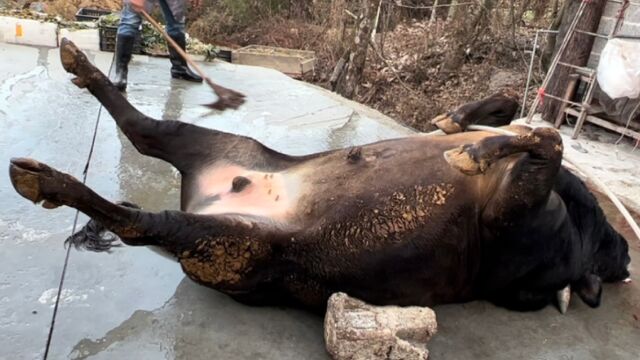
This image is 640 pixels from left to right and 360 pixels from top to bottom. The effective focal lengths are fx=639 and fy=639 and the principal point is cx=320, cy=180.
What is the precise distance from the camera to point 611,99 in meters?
5.69

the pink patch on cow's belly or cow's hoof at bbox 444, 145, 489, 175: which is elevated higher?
cow's hoof at bbox 444, 145, 489, 175

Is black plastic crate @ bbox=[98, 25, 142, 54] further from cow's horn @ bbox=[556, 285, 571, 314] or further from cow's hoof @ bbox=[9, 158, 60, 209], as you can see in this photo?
cow's horn @ bbox=[556, 285, 571, 314]

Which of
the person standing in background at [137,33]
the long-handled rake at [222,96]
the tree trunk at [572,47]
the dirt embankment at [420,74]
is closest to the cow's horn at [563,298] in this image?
the long-handled rake at [222,96]

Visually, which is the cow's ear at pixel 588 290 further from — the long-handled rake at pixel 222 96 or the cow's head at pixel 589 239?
the long-handled rake at pixel 222 96

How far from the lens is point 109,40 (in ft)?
19.8

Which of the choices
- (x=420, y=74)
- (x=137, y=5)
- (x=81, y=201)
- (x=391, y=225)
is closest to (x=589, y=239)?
(x=391, y=225)

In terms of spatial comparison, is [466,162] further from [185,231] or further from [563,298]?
[185,231]

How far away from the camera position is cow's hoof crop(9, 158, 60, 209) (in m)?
1.89

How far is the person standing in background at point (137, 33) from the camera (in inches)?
189

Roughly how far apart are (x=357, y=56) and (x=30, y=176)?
6.77 meters

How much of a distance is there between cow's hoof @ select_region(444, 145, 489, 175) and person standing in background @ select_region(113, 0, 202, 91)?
2.96 metres

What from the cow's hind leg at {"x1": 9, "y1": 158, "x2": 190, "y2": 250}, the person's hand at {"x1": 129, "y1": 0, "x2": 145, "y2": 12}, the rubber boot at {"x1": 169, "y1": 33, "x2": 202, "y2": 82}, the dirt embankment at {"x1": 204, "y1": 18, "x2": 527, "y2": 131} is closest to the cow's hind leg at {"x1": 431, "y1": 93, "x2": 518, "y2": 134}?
the cow's hind leg at {"x1": 9, "y1": 158, "x2": 190, "y2": 250}

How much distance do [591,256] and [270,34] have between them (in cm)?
961

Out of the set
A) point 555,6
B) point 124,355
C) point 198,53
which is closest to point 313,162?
point 124,355
